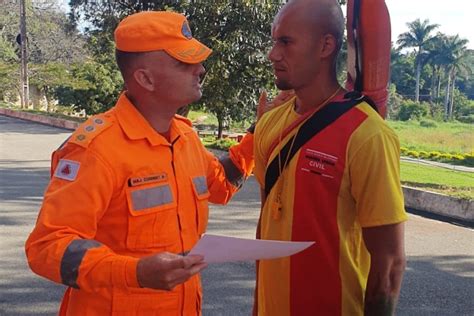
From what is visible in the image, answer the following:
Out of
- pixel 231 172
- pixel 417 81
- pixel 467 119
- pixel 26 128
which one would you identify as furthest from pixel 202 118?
pixel 417 81

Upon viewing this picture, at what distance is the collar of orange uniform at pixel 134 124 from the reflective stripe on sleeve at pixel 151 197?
0.16 m

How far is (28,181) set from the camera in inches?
371

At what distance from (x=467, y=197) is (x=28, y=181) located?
6.85 meters

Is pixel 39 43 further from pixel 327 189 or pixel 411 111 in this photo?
pixel 327 189

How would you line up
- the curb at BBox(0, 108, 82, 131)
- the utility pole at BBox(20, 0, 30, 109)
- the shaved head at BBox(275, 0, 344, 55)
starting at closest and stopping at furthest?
the shaved head at BBox(275, 0, 344, 55), the curb at BBox(0, 108, 82, 131), the utility pole at BBox(20, 0, 30, 109)

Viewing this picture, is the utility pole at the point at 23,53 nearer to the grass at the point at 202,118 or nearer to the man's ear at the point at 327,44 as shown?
the grass at the point at 202,118

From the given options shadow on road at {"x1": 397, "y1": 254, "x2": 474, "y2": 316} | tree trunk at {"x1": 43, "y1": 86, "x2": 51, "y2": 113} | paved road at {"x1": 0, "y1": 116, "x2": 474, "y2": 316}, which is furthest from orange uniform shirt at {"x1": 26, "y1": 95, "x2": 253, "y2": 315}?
tree trunk at {"x1": 43, "y1": 86, "x2": 51, "y2": 113}

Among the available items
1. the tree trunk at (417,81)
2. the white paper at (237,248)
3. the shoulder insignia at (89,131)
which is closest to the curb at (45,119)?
the shoulder insignia at (89,131)

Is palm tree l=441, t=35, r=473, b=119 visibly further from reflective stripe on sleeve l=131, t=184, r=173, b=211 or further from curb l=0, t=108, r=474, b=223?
reflective stripe on sleeve l=131, t=184, r=173, b=211

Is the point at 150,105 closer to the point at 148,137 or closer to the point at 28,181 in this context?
the point at 148,137

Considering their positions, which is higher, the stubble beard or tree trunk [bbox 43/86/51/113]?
the stubble beard

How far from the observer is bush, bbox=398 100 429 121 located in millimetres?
55156

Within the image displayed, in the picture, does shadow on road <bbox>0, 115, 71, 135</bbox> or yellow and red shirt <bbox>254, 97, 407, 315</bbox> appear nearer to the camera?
yellow and red shirt <bbox>254, 97, 407, 315</bbox>

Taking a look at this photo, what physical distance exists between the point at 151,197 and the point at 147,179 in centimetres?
6
